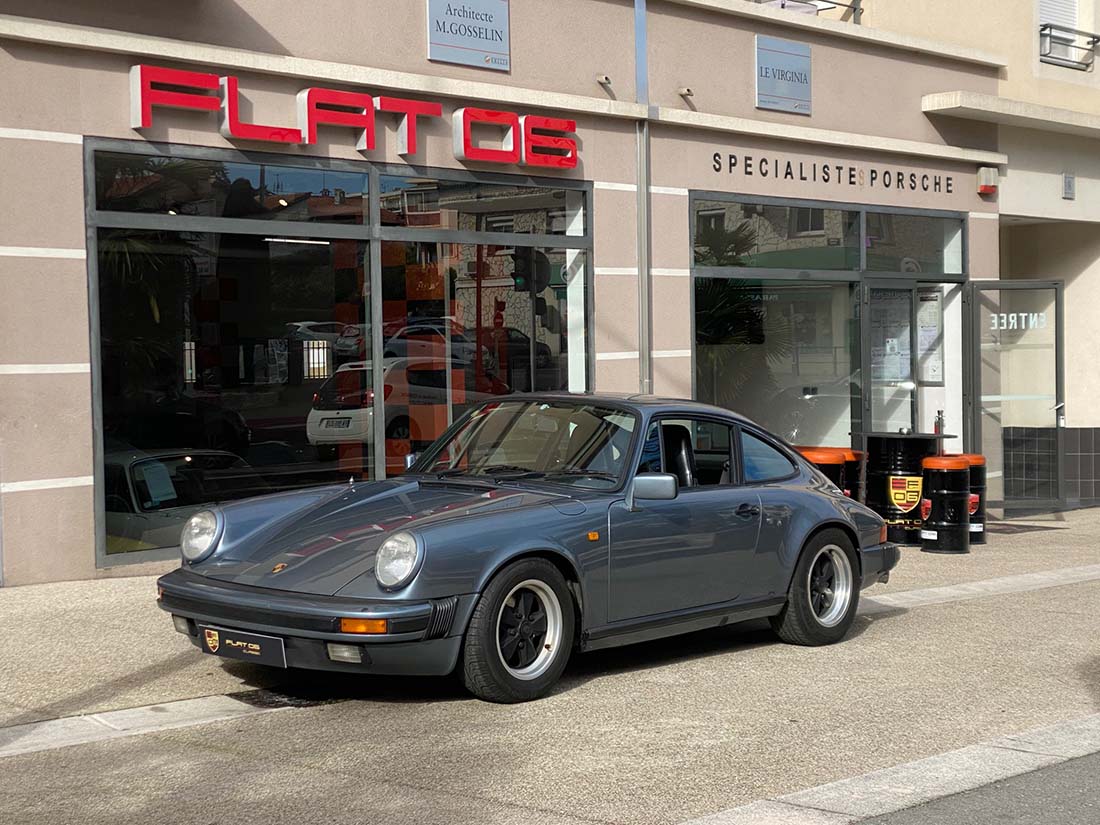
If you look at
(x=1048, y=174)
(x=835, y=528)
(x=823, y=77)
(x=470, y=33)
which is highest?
(x=823, y=77)

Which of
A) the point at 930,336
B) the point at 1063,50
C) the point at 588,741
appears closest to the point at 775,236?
the point at 930,336

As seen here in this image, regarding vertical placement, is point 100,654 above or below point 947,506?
below

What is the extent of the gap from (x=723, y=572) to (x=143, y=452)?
4.83m

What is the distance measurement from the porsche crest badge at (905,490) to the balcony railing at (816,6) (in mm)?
5943

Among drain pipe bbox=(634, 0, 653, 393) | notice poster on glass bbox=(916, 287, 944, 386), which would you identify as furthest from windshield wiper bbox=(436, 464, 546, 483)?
notice poster on glass bbox=(916, 287, 944, 386)

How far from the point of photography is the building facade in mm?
9797

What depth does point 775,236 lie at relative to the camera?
15.0m

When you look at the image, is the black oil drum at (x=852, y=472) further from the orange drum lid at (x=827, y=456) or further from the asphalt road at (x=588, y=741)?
the asphalt road at (x=588, y=741)

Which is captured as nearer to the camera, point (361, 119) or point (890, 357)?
point (361, 119)

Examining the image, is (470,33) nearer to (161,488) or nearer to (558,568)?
(161,488)

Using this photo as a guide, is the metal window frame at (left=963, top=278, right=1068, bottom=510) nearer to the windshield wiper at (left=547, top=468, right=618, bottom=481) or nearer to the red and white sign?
the red and white sign

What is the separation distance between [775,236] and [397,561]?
32.1 ft

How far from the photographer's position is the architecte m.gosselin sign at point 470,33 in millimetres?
11969

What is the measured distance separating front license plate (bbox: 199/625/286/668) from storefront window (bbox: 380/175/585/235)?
591cm
